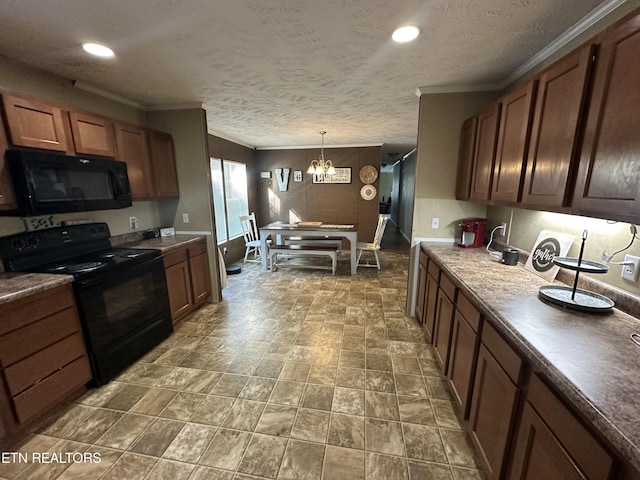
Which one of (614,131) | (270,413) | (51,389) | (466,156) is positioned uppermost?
(466,156)

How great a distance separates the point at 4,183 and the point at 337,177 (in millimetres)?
5057

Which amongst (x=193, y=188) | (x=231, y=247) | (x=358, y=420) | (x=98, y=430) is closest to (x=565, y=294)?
(x=358, y=420)

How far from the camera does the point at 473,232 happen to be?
250 cm

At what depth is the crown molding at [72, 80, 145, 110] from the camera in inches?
92.3

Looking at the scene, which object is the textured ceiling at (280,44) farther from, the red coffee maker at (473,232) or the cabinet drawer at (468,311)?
the cabinet drawer at (468,311)

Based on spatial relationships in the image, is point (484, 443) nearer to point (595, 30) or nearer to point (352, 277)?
point (595, 30)

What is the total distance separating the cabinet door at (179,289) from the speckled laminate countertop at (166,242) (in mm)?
215

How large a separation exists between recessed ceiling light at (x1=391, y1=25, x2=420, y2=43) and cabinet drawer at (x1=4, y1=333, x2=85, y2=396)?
114 inches

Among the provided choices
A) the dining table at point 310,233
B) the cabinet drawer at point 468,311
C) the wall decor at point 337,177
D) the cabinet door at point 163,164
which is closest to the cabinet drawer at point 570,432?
the cabinet drawer at point 468,311

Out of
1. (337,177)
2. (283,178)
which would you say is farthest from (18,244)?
(337,177)

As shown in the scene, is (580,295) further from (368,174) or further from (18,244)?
(368,174)

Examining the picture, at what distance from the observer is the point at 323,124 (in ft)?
13.1

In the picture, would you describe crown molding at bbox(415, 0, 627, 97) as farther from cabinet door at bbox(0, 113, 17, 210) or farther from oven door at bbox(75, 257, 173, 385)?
cabinet door at bbox(0, 113, 17, 210)

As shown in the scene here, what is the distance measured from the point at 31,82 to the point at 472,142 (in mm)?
3625
